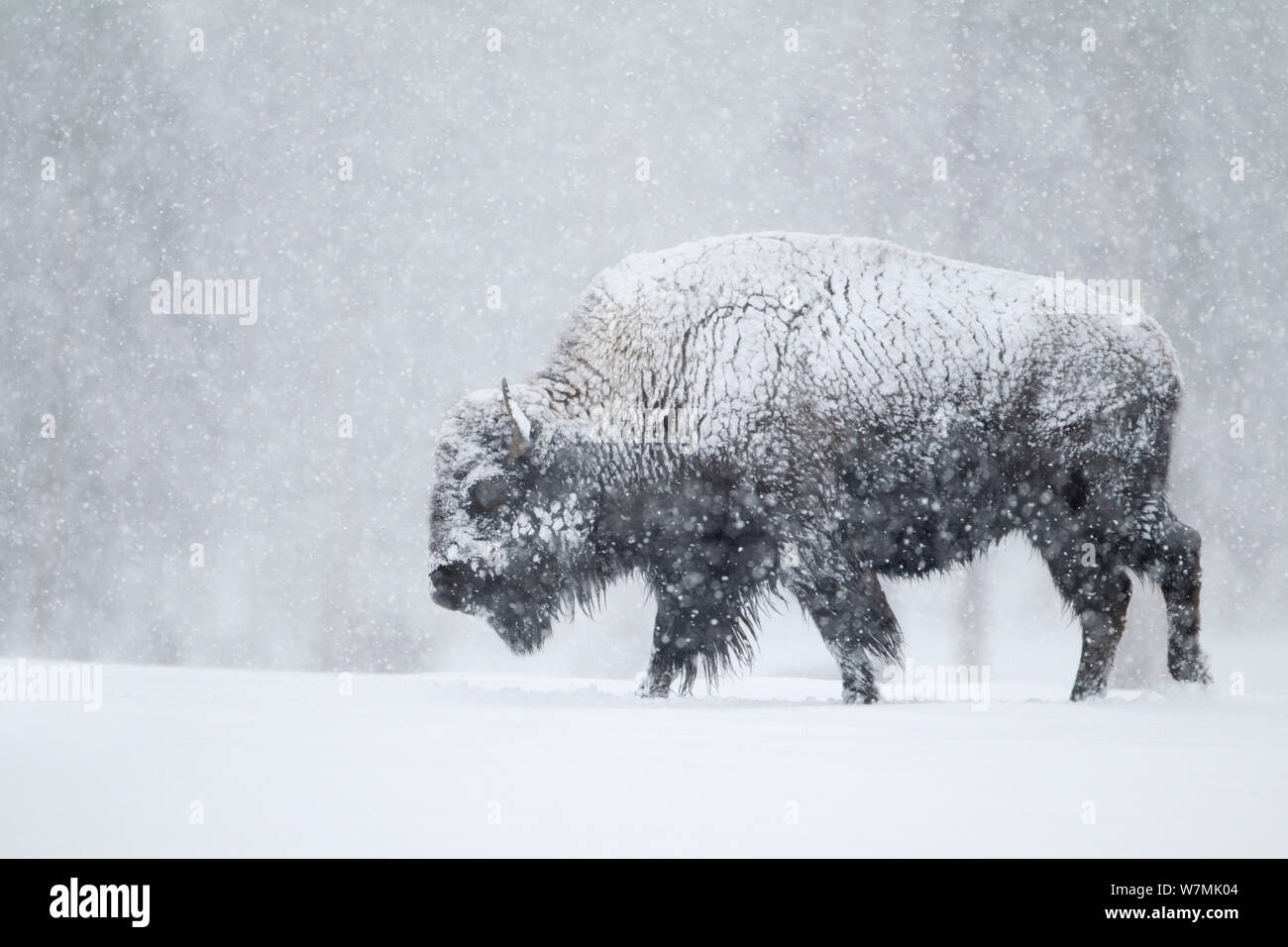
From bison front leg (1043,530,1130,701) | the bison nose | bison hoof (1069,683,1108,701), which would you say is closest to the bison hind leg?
bison front leg (1043,530,1130,701)

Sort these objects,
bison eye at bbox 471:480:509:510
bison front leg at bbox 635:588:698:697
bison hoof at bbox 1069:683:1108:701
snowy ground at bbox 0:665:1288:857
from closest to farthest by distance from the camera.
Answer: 1. snowy ground at bbox 0:665:1288:857
2. bison eye at bbox 471:480:509:510
3. bison hoof at bbox 1069:683:1108:701
4. bison front leg at bbox 635:588:698:697

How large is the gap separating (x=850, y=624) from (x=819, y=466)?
756 millimetres

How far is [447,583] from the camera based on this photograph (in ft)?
17.4

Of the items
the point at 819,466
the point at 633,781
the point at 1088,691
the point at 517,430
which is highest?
the point at 517,430

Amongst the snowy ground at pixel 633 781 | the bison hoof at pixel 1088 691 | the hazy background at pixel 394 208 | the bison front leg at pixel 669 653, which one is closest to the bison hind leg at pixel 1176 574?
the bison hoof at pixel 1088 691

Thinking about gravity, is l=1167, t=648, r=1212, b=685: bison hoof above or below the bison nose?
below

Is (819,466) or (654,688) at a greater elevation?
(819,466)

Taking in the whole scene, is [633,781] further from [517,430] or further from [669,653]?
[669,653]

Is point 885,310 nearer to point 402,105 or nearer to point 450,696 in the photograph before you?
point 450,696

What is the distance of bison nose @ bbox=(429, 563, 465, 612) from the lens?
17.3 feet

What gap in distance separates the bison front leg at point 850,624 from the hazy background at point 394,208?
7184 mm

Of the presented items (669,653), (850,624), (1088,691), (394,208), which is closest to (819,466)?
(850,624)

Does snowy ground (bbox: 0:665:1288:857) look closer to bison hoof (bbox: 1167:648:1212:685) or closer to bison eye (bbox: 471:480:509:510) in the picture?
bison hoof (bbox: 1167:648:1212:685)

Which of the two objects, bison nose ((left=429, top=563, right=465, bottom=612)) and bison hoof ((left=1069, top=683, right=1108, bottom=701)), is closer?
bison nose ((left=429, top=563, right=465, bottom=612))
